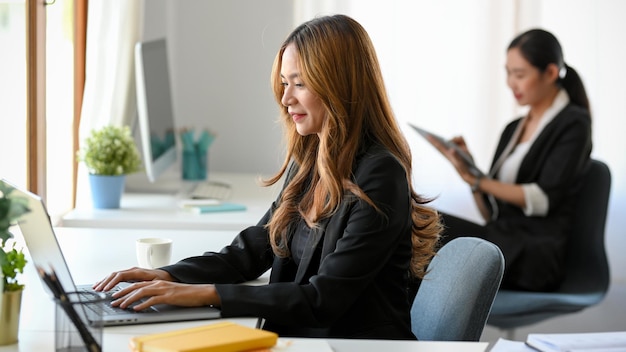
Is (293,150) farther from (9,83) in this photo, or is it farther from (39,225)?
(9,83)

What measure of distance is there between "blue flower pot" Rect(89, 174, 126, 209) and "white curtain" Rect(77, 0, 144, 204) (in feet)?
0.18

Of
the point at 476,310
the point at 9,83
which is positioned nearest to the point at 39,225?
the point at 476,310

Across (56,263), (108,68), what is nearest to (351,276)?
(56,263)

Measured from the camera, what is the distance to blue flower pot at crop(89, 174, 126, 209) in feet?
9.70

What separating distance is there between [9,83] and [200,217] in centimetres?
70

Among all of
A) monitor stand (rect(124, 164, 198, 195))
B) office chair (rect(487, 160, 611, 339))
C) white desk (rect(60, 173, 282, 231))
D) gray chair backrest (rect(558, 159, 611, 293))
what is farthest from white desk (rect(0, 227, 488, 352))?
gray chair backrest (rect(558, 159, 611, 293))

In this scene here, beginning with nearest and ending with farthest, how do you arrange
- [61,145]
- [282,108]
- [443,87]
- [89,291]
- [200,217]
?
[89,291]
[282,108]
[200,217]
[61,145]
[443,87]

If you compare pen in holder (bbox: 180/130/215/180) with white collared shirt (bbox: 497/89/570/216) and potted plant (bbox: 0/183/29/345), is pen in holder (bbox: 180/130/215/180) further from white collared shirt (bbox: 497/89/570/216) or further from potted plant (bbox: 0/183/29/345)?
potted plant (bbox: 0/183/29/345)

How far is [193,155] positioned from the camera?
3.75 meters

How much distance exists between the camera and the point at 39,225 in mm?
1369

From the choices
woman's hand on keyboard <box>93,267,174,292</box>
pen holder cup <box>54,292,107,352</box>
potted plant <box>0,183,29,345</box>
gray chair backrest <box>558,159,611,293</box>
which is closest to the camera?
pen holder cup <box>54,292,107,352</box>

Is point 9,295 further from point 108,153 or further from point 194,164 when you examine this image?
point 194,164

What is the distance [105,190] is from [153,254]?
1066mm

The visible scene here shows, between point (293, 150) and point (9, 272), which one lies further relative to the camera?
point (293, 150)
